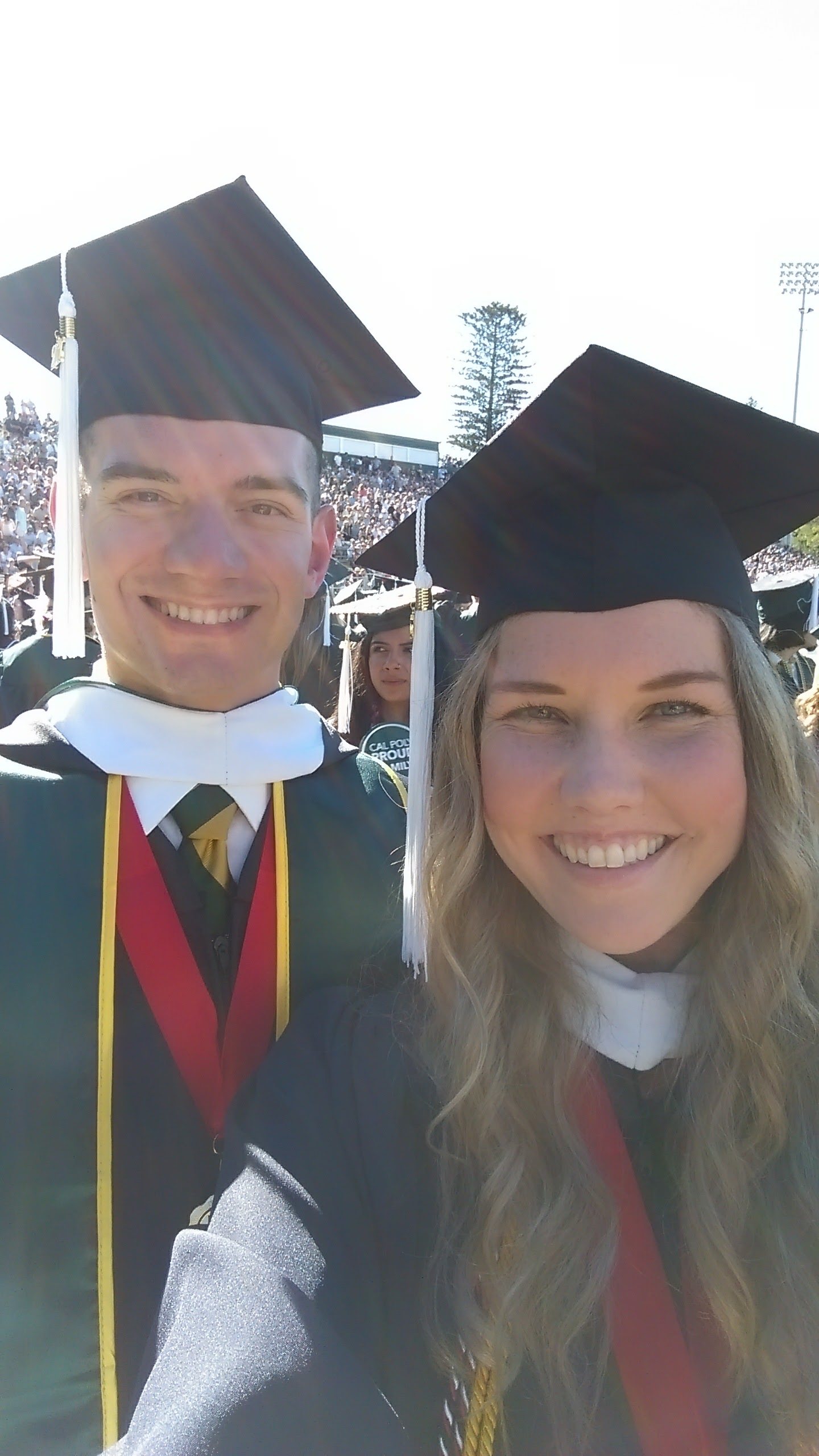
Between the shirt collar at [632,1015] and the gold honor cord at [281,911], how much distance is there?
465mm

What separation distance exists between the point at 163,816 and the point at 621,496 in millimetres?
943

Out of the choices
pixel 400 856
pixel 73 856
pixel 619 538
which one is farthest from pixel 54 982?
pixel 619 538

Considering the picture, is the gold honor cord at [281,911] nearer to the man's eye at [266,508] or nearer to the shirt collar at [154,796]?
the shirt collar at [154,796]

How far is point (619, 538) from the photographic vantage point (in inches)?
55.8

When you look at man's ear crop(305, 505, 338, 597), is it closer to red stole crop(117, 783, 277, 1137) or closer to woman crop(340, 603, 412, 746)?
red stole crop(117, 783, 277, 1137)

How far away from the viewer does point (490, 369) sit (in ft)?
159

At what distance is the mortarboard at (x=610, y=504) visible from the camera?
137 centimetres

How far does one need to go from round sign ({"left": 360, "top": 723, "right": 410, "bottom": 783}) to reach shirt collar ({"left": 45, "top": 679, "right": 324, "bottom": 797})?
2.38m

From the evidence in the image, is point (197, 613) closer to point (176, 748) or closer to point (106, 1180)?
point (176, 748)

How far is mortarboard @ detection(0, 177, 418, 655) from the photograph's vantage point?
1.63m

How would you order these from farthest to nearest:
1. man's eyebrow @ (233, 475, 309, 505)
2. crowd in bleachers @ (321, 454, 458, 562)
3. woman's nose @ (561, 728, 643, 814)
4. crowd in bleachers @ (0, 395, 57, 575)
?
1. crowd in bleachers @ (321, 454, 458, 562)
2. crowd in bleachers @ (0, 395, 57, 575)
3. man's eyebrow @ (233, 475, 309, 505)
4. woman's nose @ (561, 728, 643, 814)

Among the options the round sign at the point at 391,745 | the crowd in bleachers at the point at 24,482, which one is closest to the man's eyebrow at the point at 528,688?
the round sign at the point at 391,745

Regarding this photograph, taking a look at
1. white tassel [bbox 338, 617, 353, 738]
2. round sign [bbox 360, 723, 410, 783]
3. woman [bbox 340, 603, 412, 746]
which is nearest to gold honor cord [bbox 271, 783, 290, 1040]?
round sign [bbox 360, 723, 410, 783]

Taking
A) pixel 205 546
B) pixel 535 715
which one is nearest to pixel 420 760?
pixel 535 715
